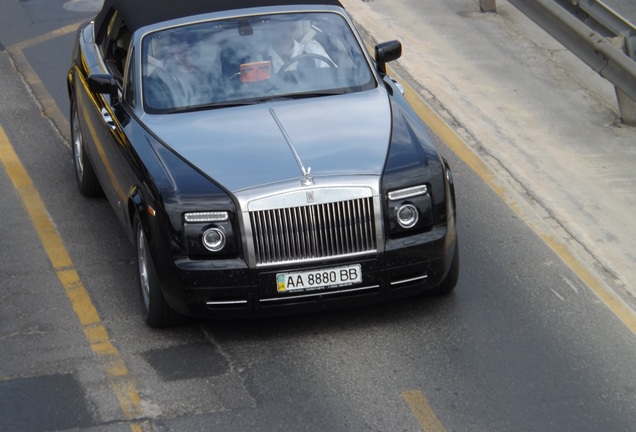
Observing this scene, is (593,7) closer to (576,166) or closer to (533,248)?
(576,166)

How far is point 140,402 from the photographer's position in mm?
7266

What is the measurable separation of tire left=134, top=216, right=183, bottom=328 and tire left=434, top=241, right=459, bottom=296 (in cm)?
168

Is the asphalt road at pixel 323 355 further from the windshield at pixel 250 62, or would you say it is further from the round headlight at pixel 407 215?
the windshield at pixel 250 62

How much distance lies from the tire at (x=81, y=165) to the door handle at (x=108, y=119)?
1.14 metres

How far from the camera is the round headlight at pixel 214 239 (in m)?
7.60

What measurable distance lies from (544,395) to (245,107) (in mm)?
2806

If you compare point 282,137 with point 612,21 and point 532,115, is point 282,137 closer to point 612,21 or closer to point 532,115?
point 532,115

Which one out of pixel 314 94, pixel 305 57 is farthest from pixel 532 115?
pixel 314 94

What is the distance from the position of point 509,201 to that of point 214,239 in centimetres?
355

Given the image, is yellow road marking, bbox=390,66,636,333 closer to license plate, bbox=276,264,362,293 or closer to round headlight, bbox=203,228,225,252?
license plate, bbox=276,264,362,293

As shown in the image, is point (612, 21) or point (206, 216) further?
point (612, 21)

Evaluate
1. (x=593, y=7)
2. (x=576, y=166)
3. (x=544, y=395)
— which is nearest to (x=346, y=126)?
(x=544, y=395)

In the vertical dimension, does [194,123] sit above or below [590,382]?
above

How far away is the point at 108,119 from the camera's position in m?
9.14
